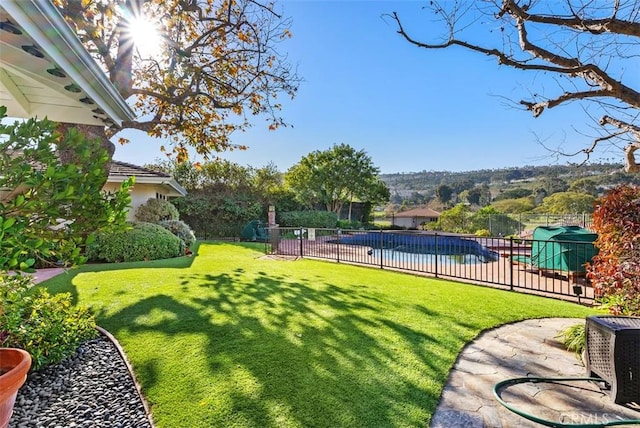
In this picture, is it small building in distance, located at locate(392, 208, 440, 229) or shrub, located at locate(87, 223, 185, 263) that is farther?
small building in distance, located at locate(392, 208, 440, 229)

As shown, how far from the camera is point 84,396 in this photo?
276 cm

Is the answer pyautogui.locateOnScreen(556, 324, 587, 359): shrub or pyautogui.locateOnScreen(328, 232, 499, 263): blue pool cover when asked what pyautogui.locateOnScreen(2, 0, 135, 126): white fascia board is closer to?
pyautogui.locateOnScreen(556, 324, 587, 359): shrub

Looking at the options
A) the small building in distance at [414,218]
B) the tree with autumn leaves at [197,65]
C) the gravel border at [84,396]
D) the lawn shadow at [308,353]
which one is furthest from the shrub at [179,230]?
the small building in distance at [414,218]

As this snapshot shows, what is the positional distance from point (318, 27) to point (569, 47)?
7.77 meters

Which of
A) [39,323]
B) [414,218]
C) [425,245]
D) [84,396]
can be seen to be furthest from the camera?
[414,218]

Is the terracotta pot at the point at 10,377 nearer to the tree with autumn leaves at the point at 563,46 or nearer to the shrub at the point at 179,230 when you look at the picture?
the tree with autumn leaves at the point at 563,46

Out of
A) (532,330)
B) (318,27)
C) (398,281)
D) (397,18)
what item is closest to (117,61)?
(318,27)

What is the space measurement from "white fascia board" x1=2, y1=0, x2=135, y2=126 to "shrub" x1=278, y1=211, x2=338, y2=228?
19991 mm

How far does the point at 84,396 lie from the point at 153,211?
1220 cm

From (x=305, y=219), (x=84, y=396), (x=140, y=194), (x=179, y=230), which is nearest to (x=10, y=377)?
(x=84, y=396)

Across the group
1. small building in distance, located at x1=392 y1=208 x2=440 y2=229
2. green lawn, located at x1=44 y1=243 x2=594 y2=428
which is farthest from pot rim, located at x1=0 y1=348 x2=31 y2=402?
small building in distance, located at x1=392 y1=208 x2=440 y2=229

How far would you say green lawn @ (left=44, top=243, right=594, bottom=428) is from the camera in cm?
257

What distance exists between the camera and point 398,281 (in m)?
7.52

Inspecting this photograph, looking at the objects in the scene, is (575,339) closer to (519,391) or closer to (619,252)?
(619,252)
